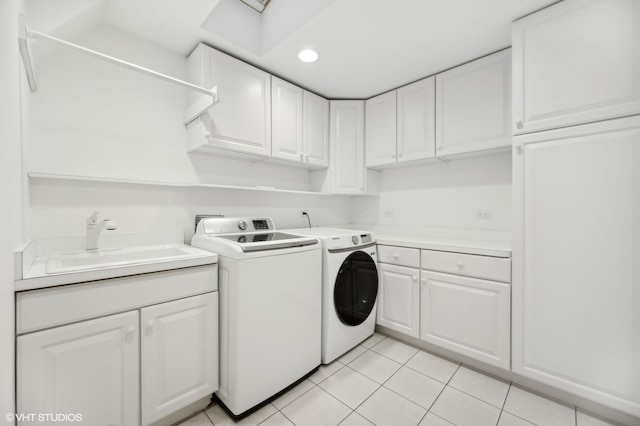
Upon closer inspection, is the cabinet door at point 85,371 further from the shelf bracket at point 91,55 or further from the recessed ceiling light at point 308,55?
the recessed ceiling light at point 308,55

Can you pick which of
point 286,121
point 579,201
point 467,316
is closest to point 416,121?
point 286,121

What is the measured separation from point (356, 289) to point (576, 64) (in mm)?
1942

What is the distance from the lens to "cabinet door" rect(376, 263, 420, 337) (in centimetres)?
210

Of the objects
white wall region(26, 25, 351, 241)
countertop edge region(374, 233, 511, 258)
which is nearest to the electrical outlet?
countertop edge region(374, 233, 511, 258)

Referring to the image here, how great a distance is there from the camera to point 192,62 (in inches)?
76.7

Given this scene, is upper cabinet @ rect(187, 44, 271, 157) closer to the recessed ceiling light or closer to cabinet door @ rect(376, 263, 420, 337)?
the recessed ceiling light

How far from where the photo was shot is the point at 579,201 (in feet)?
4.70

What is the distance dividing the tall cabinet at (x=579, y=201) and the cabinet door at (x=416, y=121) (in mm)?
687

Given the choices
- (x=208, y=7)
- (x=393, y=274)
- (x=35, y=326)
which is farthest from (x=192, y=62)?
(x=393, y=274)

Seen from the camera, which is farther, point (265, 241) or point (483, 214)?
point (483, 214)

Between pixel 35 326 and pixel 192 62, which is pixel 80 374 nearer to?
pixel 35 326

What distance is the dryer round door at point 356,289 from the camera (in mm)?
1934

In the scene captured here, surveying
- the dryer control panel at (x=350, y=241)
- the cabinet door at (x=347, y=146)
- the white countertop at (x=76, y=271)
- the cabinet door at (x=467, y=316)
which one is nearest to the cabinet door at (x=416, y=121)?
the cabinet door at (x=347, y=146)

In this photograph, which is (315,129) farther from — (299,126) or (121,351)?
(121,351)
